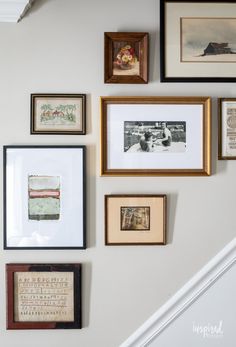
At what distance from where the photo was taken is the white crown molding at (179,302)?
1.83 meters

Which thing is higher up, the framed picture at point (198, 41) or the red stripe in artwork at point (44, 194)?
the framed picture at point (198, 41)

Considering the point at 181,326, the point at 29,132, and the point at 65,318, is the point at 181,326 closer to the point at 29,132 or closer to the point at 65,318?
the point at 65,318

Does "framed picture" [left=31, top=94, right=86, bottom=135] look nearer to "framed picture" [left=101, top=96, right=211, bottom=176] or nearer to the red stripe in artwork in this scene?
"framed picture" [left=101, top=96, right=211, bottom=176]

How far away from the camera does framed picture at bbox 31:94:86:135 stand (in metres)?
1.80

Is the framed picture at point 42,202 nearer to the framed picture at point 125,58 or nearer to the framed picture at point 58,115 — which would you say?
the framed picture at point 58,115

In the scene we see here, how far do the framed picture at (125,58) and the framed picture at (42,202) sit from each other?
1.04 feet

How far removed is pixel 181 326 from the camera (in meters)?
1.83

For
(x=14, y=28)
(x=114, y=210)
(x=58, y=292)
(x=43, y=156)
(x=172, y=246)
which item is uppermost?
(x=14, y=28)

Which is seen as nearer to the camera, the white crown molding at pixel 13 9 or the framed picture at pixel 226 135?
the white crown molding at pixel 13 9

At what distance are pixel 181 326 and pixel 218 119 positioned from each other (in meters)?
0.80

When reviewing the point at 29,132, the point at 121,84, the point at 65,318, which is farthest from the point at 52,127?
the point at 65,318

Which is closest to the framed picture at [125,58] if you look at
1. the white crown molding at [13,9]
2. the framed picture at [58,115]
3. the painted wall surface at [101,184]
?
the painted wall surface at [101,184]

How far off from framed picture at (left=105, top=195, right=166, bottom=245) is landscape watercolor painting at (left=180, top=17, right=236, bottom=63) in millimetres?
554

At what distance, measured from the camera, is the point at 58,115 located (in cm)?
181
